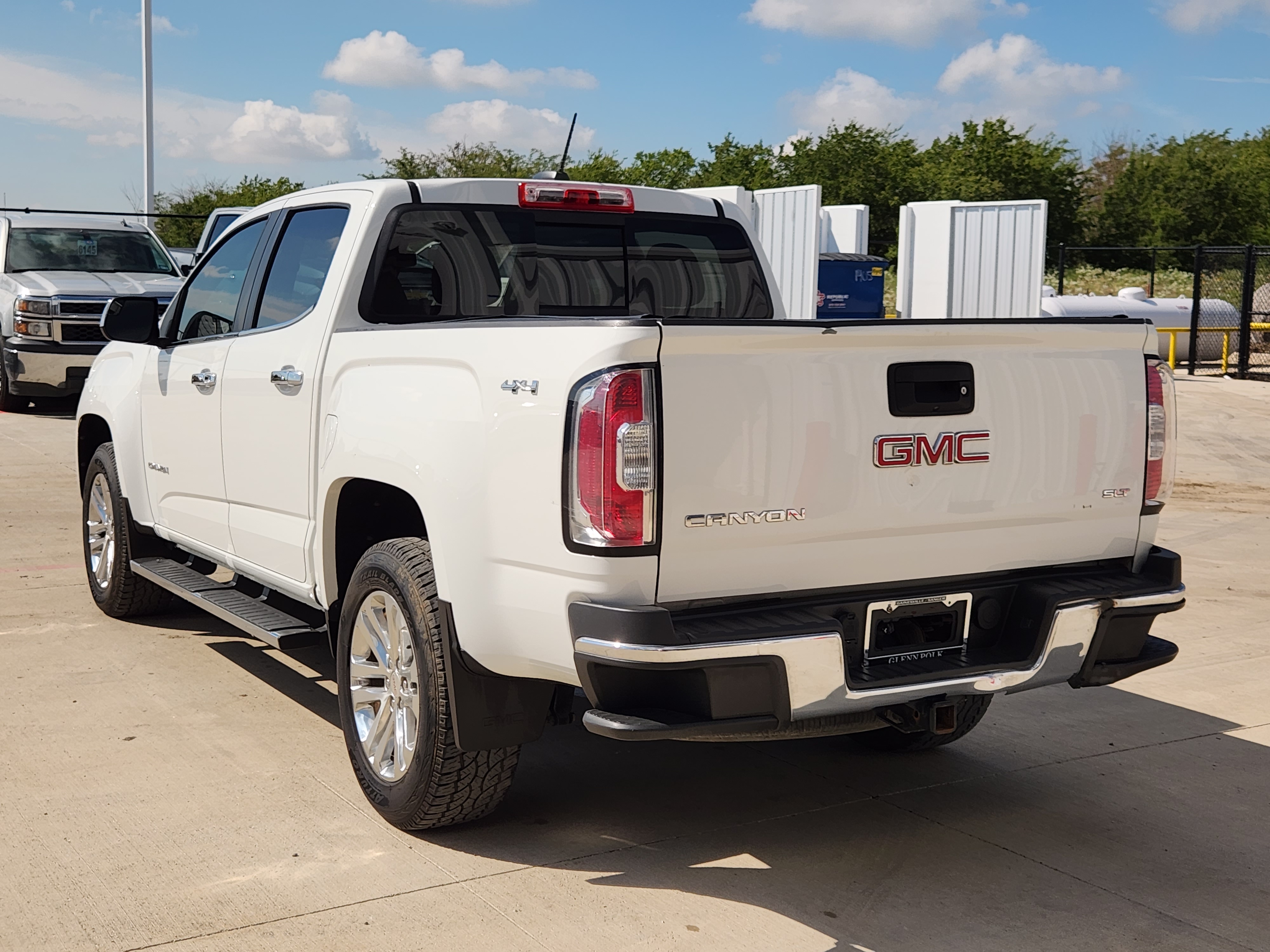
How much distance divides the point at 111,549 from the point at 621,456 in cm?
421

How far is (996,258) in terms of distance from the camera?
19484mm

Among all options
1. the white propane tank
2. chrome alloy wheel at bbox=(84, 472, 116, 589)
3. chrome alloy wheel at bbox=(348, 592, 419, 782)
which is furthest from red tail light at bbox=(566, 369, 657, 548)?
the white propane tank

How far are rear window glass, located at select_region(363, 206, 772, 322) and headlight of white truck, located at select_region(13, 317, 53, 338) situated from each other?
12.0m

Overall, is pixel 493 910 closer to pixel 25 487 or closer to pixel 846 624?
pixel 846 624

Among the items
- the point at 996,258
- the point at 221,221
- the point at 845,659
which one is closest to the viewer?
the point at 845,659

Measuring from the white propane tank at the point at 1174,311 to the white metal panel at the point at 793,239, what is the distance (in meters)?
8.44

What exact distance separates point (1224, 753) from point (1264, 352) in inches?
970

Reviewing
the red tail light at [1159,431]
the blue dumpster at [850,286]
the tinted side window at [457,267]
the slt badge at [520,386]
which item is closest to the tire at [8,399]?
the blue dumpster at [850,286]

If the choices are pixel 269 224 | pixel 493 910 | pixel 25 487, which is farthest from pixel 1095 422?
pixel 25 487

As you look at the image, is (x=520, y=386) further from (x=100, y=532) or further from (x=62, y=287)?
(x=62, y=287)

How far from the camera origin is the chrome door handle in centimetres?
467

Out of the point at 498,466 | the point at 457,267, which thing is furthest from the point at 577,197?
the point at 498,466

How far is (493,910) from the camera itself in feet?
12.0

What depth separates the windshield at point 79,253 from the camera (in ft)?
53.9
